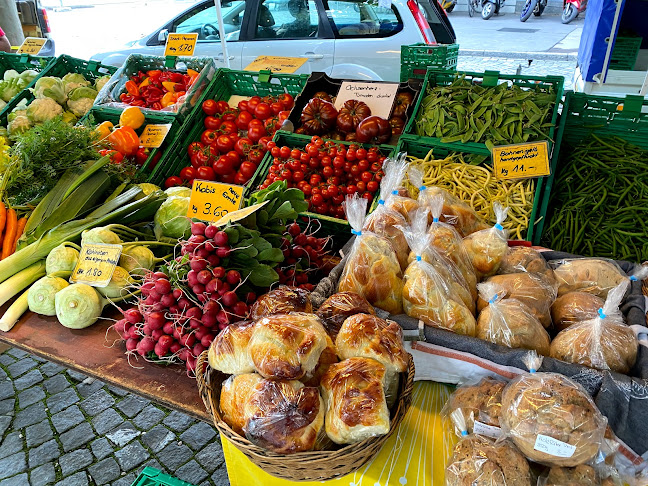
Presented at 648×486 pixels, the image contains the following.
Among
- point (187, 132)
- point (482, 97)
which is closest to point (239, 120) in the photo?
point (187, 132)

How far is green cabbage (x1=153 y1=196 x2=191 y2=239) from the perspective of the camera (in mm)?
2352

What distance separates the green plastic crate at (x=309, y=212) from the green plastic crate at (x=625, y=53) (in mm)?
4330

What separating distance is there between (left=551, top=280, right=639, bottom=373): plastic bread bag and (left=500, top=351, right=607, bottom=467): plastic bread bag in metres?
0.21

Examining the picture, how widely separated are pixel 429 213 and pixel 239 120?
1883 millimetres

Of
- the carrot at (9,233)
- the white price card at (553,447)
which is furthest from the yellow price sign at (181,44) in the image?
the white price card at (553,447)

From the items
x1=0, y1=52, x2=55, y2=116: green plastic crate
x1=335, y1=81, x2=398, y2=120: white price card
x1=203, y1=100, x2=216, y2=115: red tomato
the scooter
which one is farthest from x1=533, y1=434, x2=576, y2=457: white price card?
the scooter

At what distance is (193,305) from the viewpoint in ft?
5.60

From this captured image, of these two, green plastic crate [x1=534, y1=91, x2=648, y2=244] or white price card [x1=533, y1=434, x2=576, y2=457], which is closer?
white price card [x1=533, y1=434, x2=576, y2=457]

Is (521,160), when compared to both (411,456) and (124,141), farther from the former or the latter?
(124,141)

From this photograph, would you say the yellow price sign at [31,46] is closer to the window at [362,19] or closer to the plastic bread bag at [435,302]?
the window at [362,19]

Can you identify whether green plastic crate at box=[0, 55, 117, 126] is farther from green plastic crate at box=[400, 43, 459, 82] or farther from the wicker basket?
the wicker basket

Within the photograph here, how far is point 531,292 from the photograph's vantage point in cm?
165

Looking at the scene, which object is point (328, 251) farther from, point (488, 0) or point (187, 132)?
point (488, 0)

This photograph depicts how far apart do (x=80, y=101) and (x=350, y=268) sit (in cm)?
309
